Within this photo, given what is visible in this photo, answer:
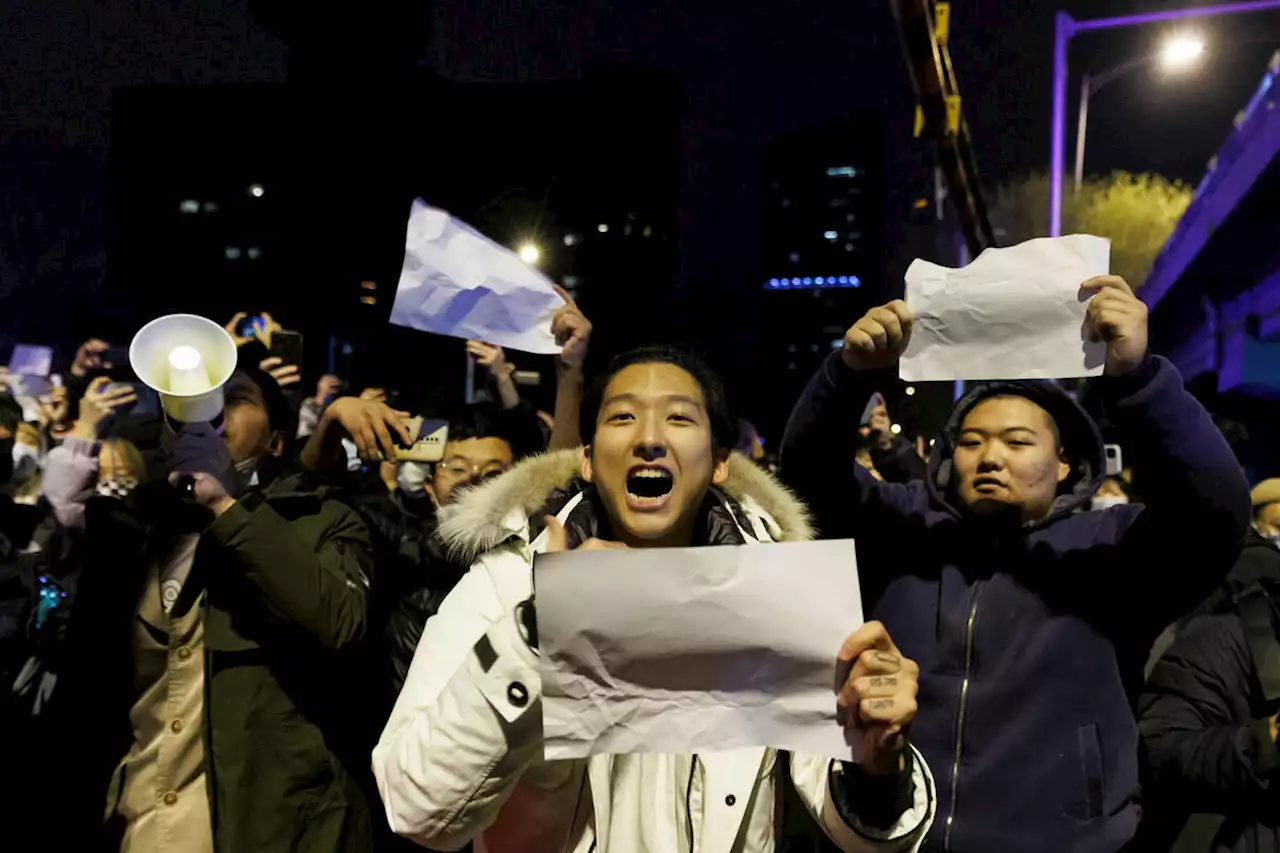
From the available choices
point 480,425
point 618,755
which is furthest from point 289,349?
point 618,755

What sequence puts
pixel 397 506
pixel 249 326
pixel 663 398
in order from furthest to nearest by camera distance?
pixel 249 326
pixel 397 506
pixel 663 398

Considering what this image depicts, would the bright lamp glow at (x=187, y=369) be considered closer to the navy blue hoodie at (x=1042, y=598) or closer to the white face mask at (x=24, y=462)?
the navy blue hoodie at (x=1042, y=598)

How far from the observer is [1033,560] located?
2613mm

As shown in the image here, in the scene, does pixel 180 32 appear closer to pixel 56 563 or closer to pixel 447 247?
pixel 56 563

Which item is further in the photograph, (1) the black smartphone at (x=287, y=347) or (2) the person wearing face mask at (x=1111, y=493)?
(2) the person wearing face mask at (x=1111, y=493)

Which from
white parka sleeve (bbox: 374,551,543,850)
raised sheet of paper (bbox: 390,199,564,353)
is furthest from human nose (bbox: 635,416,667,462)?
raised sheet of paper (bbox: 390,199,564,353)

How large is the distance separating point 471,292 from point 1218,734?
2.60 meters

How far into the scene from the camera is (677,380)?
6.76ft

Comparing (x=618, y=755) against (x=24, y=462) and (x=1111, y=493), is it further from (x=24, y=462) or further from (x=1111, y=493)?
(x=1111, y=493)

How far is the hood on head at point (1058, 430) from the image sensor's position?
278cm

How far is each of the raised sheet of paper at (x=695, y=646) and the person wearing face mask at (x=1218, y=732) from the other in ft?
6.04

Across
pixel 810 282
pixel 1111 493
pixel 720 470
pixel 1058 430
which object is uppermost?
pixel 810 282

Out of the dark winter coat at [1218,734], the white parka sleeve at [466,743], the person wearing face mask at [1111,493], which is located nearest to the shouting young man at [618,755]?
the white parka sleeve at [466,743]

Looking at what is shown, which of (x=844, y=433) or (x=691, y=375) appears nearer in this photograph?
(x=691, y=375)
